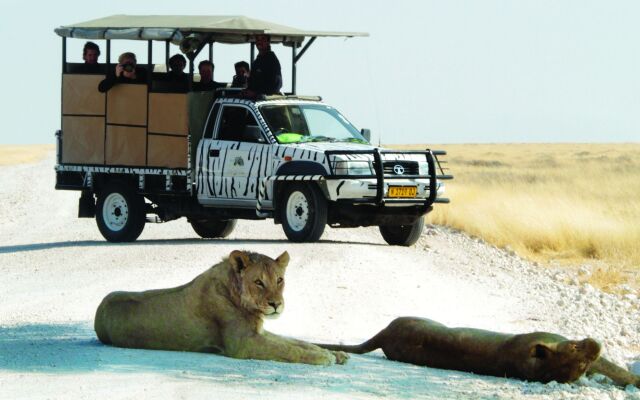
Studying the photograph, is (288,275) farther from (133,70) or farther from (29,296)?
(133,70)

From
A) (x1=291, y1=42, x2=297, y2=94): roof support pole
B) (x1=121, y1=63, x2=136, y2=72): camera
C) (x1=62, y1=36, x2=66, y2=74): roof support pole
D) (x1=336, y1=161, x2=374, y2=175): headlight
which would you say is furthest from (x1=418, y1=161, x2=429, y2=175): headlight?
(x1=62, y1=36, x2=66, y2=74): roof support pole

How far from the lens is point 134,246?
63.9ft

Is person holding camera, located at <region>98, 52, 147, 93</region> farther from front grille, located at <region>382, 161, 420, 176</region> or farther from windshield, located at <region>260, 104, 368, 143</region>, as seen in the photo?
front grille, located at <region>382, 161, 420, 176</region>

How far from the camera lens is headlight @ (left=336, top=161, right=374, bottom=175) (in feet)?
60.8

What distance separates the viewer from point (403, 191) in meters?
18.9

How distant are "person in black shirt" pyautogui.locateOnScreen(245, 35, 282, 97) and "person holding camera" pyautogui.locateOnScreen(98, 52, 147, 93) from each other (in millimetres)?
1578

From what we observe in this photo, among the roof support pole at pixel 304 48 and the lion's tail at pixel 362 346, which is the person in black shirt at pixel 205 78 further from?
the lion's tail at pixel 362 346

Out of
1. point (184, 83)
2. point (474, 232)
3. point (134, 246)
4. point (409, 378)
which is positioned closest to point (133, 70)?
point (184, 83)

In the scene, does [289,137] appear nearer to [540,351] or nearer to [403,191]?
[403,191]

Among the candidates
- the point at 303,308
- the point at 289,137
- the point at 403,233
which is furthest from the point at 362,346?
the point at 403,233

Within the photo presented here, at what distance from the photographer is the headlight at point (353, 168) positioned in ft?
60.8

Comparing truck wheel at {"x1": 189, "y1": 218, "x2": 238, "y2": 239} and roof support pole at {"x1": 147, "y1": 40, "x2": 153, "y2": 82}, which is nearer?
roof support pole at {"x1": 147, "y1": 40, "x2": 153, "y2": 82}

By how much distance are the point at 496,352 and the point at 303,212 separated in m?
9.70

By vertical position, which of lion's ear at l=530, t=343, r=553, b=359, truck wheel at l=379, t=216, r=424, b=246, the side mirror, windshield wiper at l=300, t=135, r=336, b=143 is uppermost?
the side mirror
